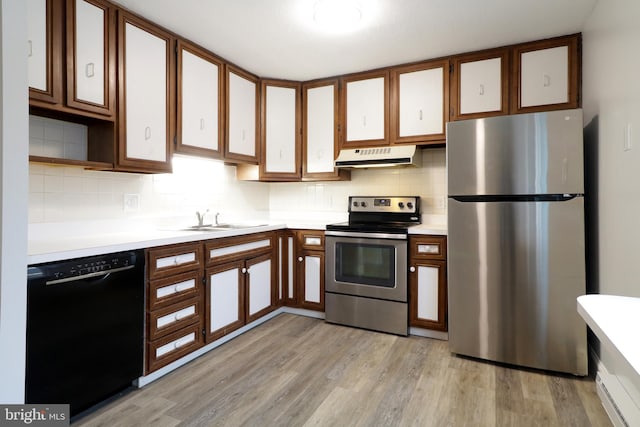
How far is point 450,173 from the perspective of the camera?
2475mm

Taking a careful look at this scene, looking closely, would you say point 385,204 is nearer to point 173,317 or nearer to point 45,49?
point 173,317

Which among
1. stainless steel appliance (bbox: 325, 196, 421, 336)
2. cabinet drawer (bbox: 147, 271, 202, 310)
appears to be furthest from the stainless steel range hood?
cabinet drawer (bbox: 147, 271, 202, 310)

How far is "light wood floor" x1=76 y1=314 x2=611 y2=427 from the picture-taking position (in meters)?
1.76

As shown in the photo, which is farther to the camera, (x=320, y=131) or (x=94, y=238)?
(x=320, y=131)

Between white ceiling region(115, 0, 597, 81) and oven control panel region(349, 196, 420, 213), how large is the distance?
1198 mm

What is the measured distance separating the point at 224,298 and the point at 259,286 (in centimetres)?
46

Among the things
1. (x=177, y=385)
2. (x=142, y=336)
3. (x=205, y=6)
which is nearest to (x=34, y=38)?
(x=205, y=6)

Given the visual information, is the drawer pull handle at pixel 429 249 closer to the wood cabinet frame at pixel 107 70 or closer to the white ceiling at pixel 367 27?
the white ceiling at pixel 367 27

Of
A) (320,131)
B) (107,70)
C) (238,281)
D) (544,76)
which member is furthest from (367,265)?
(107,70)

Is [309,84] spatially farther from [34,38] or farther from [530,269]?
[530,269]

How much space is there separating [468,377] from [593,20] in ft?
7.75

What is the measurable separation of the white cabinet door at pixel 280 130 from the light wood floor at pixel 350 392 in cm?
168

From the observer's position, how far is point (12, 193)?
0.78 metres

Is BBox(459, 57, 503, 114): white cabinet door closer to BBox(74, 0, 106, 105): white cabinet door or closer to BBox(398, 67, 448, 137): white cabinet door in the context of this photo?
BBox(398, 67, 448, 137): white cabinet door
